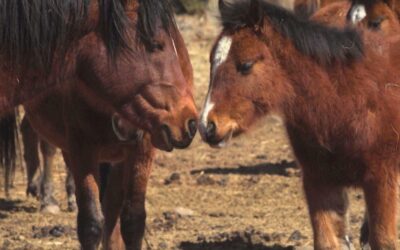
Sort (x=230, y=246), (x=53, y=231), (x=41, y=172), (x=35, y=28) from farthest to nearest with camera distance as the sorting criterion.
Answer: (x=41, y=172) → (x=53, y=231) → (x=230, y=246) → (x=35, y=28)

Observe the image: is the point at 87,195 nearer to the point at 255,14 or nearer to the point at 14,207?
the point at 255,14

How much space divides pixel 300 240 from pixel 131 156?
1851 mm

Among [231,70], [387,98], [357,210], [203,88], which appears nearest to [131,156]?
[231,70]

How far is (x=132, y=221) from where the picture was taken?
8.38 m

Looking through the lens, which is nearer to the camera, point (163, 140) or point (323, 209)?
point (163, 140)

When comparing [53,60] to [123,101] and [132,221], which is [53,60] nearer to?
[123,101]

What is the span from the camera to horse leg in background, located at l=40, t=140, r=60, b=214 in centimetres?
1134

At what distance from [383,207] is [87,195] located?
1954mm

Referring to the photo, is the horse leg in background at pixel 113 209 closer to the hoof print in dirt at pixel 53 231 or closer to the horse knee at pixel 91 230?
the horse knee at pixel 91 230

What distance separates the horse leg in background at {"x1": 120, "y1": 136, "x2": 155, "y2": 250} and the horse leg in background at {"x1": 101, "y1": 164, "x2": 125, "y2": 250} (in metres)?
0.41

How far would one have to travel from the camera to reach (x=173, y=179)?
1258 centimetres

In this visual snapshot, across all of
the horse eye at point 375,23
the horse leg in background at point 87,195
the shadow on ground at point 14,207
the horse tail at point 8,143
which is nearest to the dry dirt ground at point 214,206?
the shadow on ground at point 14,207

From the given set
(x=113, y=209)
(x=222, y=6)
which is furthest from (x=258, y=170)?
(x=222, y=6)

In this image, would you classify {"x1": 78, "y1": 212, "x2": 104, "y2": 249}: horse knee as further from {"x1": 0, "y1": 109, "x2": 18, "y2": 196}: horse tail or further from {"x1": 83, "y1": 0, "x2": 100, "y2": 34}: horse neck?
{"x1": 83, "y1": 0, "x2": 100, "y2": 34}: horse neck
